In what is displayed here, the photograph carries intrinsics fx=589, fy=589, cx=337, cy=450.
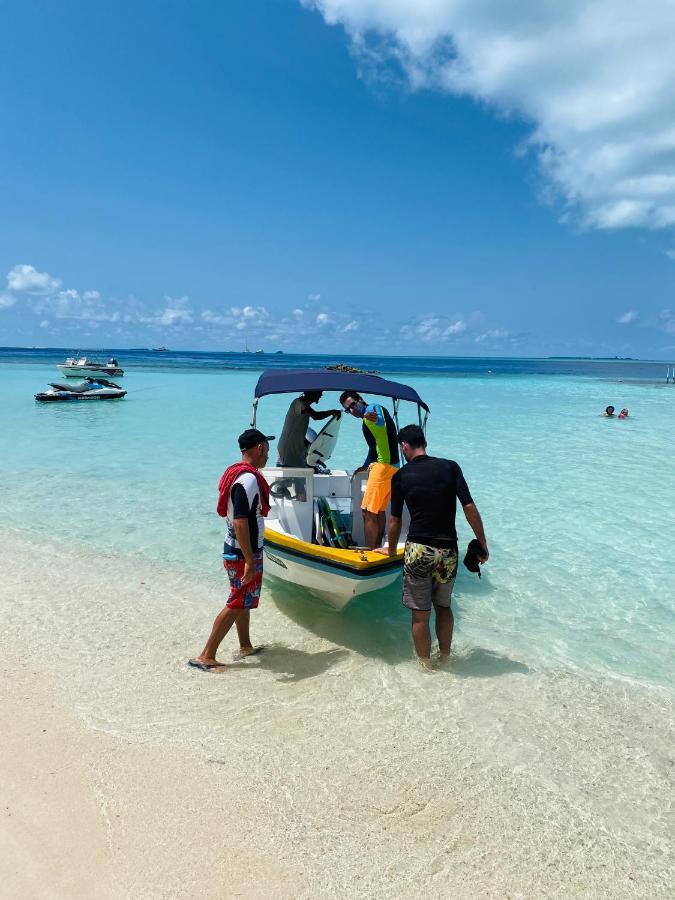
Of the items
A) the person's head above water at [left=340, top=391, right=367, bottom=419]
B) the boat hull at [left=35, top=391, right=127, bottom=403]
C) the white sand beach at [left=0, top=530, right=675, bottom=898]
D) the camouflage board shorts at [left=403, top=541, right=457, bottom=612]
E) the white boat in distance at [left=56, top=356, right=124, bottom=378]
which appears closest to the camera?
the white sand beach at [left=0, top=530, right=675, bottom=898]

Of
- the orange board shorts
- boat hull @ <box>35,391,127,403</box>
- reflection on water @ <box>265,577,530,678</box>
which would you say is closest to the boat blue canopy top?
the orange board shorts

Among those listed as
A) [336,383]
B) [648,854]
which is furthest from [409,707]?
[336,383]

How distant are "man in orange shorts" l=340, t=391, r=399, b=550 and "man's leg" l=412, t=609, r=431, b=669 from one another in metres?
1.43

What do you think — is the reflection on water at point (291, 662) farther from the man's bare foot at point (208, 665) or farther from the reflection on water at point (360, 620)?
the reflection on water at point (360, 620)

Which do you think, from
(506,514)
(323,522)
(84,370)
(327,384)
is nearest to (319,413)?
(327,384)

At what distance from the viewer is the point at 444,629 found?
509 cm

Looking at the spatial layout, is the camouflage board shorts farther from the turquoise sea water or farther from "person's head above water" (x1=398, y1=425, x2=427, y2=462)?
the turquoise sea water

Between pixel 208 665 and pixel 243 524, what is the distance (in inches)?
55.8

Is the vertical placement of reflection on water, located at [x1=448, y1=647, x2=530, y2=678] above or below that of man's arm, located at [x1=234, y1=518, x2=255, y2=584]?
below

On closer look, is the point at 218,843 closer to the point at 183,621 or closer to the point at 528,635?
the point at 183,621

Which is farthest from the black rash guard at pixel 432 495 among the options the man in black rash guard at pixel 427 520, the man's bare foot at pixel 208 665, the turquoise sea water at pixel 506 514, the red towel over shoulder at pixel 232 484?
the man's bare foot at pixel 208 665

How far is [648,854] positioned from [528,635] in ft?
9.05

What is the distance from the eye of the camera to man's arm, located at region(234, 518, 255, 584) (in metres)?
4.46

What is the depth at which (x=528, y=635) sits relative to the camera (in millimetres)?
6031
